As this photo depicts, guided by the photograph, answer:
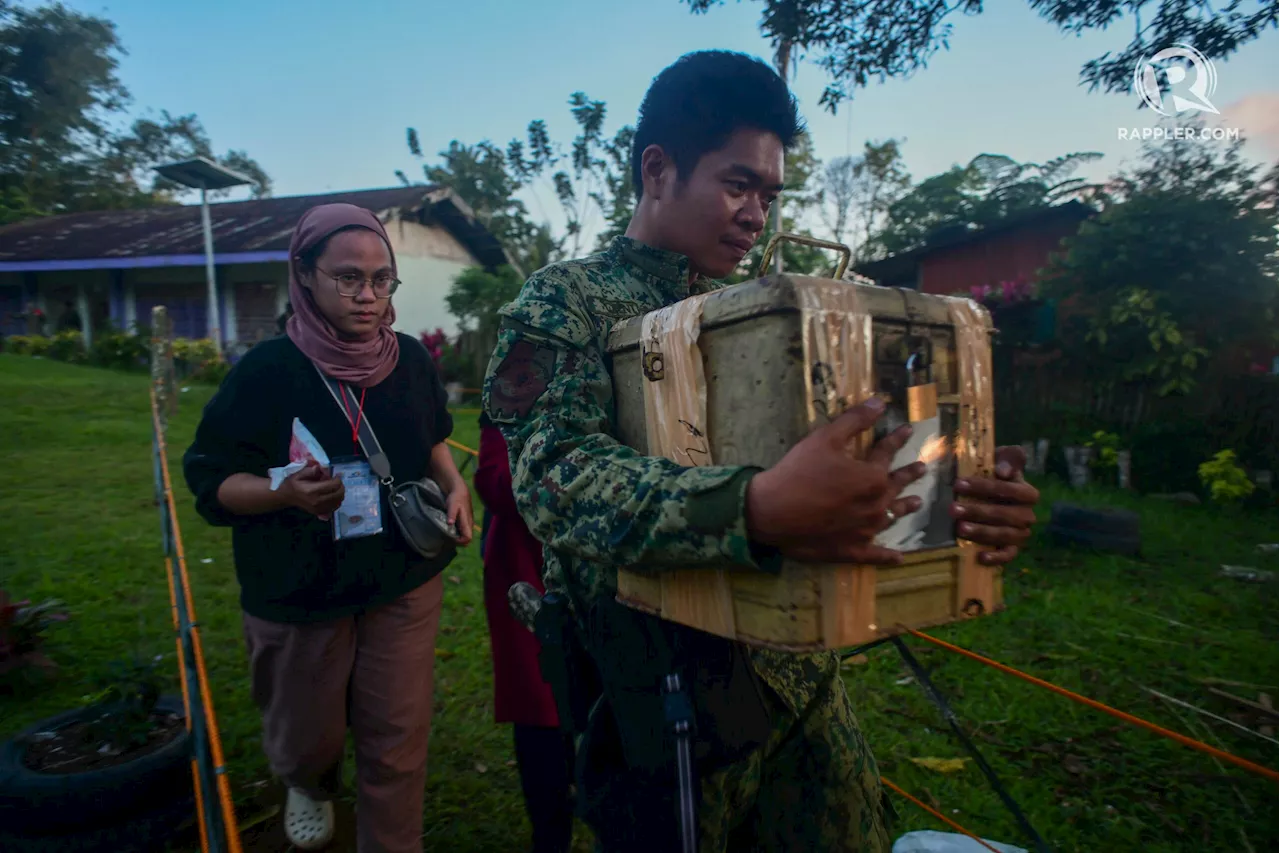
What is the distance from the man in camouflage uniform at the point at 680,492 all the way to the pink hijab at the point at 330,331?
927 mm

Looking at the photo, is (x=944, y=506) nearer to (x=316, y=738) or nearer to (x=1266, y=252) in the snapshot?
(x=316, y=738)

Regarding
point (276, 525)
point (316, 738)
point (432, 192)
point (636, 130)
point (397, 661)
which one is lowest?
point (316, 738)

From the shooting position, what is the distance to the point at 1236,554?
6113 mm

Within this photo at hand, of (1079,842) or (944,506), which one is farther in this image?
(1079,842)

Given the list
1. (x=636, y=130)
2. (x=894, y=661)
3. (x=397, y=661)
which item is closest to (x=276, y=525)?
(x=397, y=661)

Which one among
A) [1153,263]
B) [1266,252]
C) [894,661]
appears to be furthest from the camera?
[1153,263]

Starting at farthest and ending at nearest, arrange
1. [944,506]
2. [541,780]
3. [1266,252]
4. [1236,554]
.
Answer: [1266,252], [1236,554], [541,780], [944,506]

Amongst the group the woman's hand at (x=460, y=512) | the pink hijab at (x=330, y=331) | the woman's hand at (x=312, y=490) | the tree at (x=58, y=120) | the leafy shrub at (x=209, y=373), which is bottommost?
the woman's hand at (x=460, y=512)

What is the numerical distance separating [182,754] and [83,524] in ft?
16.9

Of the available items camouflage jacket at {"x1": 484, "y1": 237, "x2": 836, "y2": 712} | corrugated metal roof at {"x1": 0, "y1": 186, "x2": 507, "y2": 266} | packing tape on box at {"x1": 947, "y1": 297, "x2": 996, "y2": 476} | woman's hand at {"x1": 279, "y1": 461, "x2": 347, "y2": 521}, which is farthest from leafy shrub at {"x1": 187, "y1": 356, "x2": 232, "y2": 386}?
packing tape on box at {"x1": 947, "y1": 297, "x2": 996, "y2": 476}

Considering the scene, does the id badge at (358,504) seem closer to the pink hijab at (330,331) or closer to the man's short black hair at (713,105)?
the pink hijab at (330,331)

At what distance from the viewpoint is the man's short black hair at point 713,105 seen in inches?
57.9

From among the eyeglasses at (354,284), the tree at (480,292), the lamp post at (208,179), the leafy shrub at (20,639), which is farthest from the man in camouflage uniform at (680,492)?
the tree at (480,292)

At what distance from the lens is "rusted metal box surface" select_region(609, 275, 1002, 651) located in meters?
1.02
